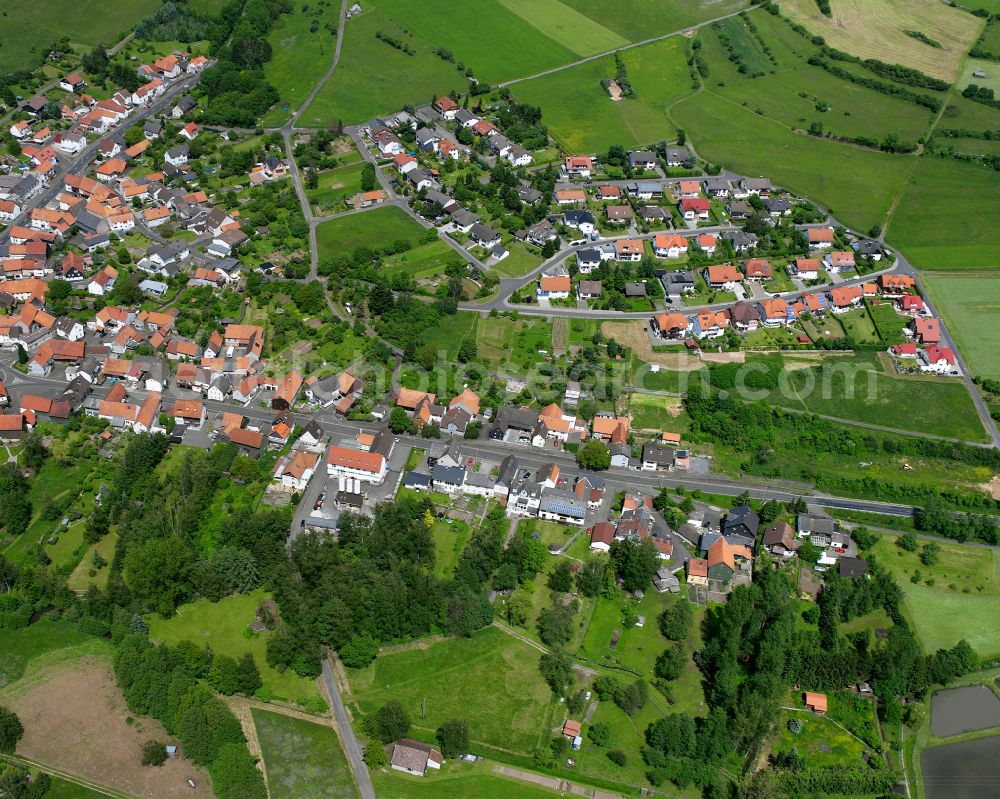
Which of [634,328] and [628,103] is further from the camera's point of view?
[628,103]

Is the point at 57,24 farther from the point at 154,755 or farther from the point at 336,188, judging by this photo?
the point at 154,755

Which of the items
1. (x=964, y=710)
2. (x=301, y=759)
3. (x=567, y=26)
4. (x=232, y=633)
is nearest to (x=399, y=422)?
(x=232, y=633)

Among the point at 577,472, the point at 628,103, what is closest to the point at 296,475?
the point at 577,472

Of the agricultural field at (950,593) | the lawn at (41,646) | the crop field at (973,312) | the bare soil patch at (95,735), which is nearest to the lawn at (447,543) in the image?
the bare soil patch at (95,735)

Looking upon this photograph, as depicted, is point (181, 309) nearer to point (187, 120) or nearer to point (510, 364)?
point (510, 364)

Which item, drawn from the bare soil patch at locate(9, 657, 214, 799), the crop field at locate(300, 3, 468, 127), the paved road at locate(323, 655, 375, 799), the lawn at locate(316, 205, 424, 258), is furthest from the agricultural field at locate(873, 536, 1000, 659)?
the crop field at locate(300, 3, 468, 127)

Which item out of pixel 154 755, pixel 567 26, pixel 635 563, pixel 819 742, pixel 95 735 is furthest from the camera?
pixel 567 26

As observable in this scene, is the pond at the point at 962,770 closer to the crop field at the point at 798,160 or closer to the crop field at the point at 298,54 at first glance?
the crop field at the point at 798,160

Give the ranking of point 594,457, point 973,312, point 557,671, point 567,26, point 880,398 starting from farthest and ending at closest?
point 567,26 → point 973,312 → point 880,398 → point 594,457 → point 557,671
